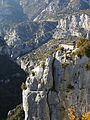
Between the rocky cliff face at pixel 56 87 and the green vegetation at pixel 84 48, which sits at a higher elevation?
the green vegetation at pixel 84 48

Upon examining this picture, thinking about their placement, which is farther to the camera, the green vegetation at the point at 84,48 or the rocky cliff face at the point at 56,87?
the green vegetation at the point at 84,48

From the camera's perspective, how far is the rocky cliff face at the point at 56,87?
41156mm

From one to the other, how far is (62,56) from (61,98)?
4196 mm

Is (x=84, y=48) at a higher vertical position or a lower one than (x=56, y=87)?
higher

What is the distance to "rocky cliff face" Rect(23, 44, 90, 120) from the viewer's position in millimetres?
41156

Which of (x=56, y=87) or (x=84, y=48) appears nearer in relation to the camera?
(x=56, y=87)

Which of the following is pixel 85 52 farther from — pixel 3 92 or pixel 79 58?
pixel 3 92

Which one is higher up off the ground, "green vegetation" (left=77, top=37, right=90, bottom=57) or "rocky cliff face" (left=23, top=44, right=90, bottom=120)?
"green vegetation" (left=77, top=37, right=90, bottom=57)

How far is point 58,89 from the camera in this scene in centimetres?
4228

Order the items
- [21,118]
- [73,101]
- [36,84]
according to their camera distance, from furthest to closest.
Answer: [21,118] < [36,84] < [73,101]

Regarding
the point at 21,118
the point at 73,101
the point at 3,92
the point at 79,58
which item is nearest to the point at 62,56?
the point at 79,58

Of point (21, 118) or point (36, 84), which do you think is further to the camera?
point (21, 118)

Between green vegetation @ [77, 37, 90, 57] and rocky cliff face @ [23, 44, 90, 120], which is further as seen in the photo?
green vegetation @ [77, 37, 90, 57]

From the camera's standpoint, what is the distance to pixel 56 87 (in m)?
42.4
